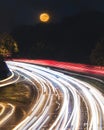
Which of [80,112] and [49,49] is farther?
[49,49]

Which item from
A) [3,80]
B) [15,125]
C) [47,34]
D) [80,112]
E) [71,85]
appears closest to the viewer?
[15,125]

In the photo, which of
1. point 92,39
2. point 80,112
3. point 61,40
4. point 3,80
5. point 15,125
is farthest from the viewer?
point 61,40

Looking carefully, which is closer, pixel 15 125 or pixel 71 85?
pixel 15 125

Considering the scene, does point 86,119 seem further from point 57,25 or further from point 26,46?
point 57,25

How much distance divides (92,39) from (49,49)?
14.0 m

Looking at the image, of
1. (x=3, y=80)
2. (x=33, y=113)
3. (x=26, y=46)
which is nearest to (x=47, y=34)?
(x=26, y=46)

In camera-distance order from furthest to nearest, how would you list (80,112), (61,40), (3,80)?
(61,40) < (3,80) < (80,112)

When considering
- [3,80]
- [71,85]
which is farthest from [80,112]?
[3,80]

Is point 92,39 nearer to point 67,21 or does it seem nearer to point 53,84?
point 67,21

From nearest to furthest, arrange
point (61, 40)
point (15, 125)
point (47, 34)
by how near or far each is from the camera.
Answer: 1. point (15, 125)
2. point (61, 40)
3. point (47, 34)

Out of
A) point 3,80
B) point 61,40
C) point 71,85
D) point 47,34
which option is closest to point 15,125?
point 71,85

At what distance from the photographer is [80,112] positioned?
29.2 metres

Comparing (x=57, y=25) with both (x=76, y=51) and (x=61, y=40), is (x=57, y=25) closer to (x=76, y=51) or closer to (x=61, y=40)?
(x=61, y=40)

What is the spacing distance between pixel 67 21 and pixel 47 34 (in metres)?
10.2
